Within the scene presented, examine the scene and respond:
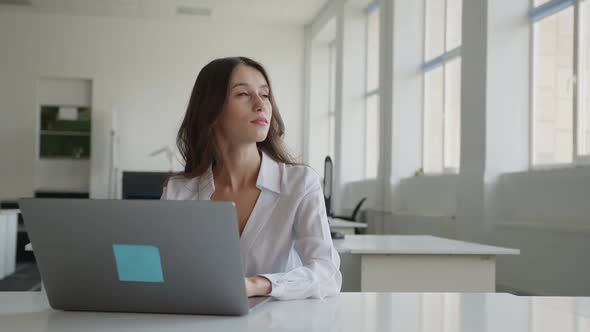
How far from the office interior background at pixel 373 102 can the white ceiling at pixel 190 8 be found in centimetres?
4

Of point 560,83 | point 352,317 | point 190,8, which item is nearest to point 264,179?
point 352,317

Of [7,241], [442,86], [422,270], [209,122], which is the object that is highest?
[442,86]

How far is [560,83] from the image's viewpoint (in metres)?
4.62

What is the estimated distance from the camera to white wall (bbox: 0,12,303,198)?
10609mm

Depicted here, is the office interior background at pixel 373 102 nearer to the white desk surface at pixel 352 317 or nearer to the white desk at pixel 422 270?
the white desk at pixel 422 270

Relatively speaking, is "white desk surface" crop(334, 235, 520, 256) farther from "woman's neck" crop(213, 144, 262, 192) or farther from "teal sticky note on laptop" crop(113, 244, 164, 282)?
"teal sticky note on laptop" crop(113, 244, 164, 282)

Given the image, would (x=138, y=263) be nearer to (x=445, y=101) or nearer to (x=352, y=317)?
(x=352, y=317)

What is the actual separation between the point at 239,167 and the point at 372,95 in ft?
24.4

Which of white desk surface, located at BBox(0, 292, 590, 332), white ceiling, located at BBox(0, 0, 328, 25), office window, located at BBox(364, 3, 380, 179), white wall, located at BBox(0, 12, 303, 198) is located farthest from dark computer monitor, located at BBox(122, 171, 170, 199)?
white desk surface, located at BBox(0, 292, 590, 332)

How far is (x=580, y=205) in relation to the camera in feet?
13.3

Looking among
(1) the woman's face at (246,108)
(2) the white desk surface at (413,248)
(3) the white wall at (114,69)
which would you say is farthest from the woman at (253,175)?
(3) the white wall at (114,69)

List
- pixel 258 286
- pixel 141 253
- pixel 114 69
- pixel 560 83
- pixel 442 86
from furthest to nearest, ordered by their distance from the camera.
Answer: pixel 114 69 < pixel 442 86 < pixel 560 83 < pixel 258 286 < pixel 141 253

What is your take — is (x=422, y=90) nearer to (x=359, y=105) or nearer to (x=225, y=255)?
(x=359, y=105)

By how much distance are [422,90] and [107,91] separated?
5476mm
